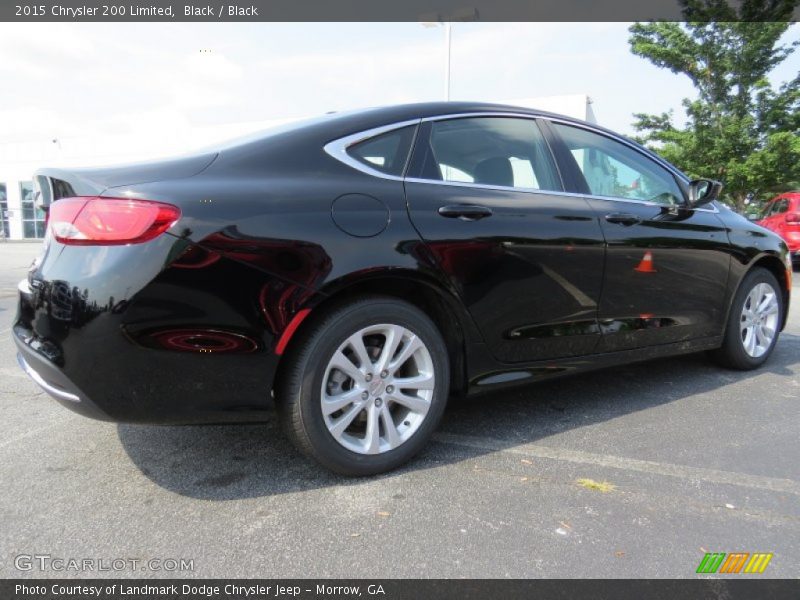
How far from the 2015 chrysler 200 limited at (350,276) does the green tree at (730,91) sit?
16.7m

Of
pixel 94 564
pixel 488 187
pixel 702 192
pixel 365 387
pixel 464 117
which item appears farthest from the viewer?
pixel 702 192

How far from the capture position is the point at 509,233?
262 centimetres

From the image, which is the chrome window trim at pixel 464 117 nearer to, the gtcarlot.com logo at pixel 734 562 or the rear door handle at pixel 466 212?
the rear door handle at pixel 466 212

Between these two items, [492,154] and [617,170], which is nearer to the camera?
[492,154]

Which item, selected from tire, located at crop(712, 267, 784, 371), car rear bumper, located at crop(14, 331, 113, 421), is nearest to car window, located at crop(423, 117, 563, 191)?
car rear bumper, located at crop(14, 331, 113, 421)

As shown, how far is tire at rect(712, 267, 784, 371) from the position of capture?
3867 mm

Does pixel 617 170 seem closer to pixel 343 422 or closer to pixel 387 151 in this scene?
pixel 387 151

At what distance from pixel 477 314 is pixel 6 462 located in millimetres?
2167

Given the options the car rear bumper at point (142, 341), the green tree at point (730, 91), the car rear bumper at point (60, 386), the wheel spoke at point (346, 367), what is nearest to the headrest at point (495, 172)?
the wheel spoke at point (346, 367)

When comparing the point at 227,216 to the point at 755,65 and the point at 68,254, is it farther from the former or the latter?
the point at 755,65

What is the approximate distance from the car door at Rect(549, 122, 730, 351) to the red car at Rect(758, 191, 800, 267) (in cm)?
1012

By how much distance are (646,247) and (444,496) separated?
1.84 metres

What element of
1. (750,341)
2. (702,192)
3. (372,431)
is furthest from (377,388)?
(750,341)
